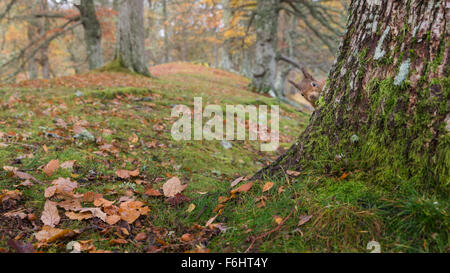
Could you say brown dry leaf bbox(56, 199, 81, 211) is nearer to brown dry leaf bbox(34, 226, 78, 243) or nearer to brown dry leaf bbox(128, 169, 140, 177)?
brown dry leaf bbox(34, 226, 78, 243)

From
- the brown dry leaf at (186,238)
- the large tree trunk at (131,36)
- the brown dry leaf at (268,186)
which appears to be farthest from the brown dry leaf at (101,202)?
the large tree trunk at (131,36)

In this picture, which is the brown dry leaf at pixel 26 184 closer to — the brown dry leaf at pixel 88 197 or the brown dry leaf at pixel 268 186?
the brown dry leaf at pixel 88 197

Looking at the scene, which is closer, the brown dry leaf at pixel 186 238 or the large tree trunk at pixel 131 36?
the brown dry leaf at pixel 186 238

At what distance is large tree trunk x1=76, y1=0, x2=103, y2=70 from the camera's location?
12141mm

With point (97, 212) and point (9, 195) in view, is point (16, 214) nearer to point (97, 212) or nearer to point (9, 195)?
point (9, 195)

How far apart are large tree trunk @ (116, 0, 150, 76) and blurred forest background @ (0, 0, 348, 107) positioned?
2613mm

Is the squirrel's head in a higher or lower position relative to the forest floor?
higher

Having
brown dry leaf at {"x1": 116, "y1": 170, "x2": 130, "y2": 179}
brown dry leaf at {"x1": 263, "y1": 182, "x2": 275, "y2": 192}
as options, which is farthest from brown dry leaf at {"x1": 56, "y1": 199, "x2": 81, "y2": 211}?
brown dry leaf at {"x1": 263, "y1": 182, "x2": 275, "y2": 192}

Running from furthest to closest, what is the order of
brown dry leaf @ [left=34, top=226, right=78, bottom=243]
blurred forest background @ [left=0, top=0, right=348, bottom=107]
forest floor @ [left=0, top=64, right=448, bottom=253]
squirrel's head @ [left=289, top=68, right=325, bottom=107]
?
blurred forest background @ [left=0, top=0, right=348, bottom=107]
squirrel's head @ [left=289, top=68, right=325, bottom=107]
brown dry leaf @ [left=34, top=226, right=78, bottom=243]
forest floor @ [left=0, top=64, right=448, bottom=253]

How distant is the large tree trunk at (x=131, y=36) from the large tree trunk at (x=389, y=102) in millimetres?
8942

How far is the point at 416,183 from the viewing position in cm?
146

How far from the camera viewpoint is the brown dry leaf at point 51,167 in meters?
2.28

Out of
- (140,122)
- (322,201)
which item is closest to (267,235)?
(322,201)

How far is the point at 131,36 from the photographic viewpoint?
9586 millimetres
